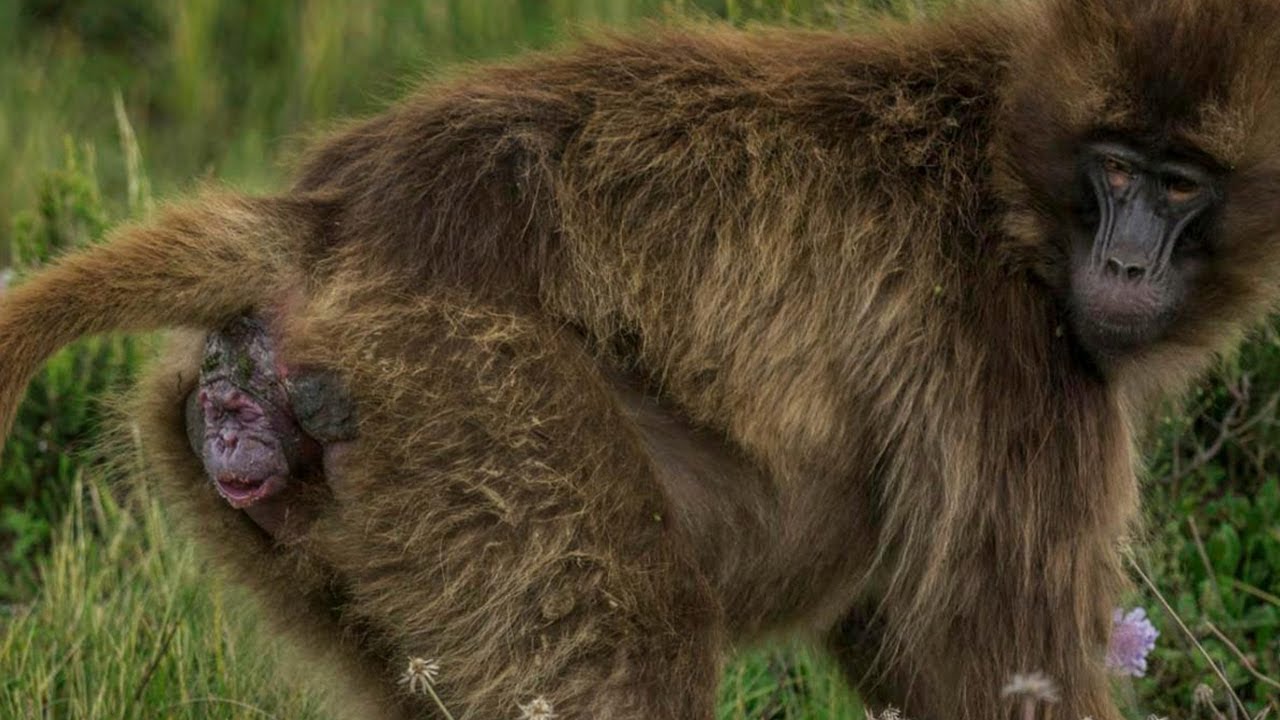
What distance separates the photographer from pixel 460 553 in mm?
4797

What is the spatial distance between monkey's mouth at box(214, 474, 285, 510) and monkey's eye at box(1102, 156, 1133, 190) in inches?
81.1

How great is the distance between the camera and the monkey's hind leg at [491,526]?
15.7ft

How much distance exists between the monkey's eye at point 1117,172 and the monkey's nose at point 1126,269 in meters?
0.19

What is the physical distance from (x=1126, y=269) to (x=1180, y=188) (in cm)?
25

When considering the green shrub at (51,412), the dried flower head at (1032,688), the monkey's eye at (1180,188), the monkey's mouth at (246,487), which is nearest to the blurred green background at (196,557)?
the green shrub at (51,412)

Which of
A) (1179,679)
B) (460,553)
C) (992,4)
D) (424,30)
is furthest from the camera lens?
(424,30)

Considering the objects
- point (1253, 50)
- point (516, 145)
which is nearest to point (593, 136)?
point (516, 145)

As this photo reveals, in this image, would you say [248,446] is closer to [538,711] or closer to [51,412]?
[538,711]

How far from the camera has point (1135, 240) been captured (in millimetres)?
5062

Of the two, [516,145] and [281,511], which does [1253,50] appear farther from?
[281,511]

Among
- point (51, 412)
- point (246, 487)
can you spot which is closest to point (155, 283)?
point (246, 487)

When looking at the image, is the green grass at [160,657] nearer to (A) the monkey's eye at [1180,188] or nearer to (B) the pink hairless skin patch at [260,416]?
(B) the pink hairless skin patch at [260,416]

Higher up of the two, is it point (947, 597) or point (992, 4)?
point (992, 4)

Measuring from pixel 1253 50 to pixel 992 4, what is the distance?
878mm
